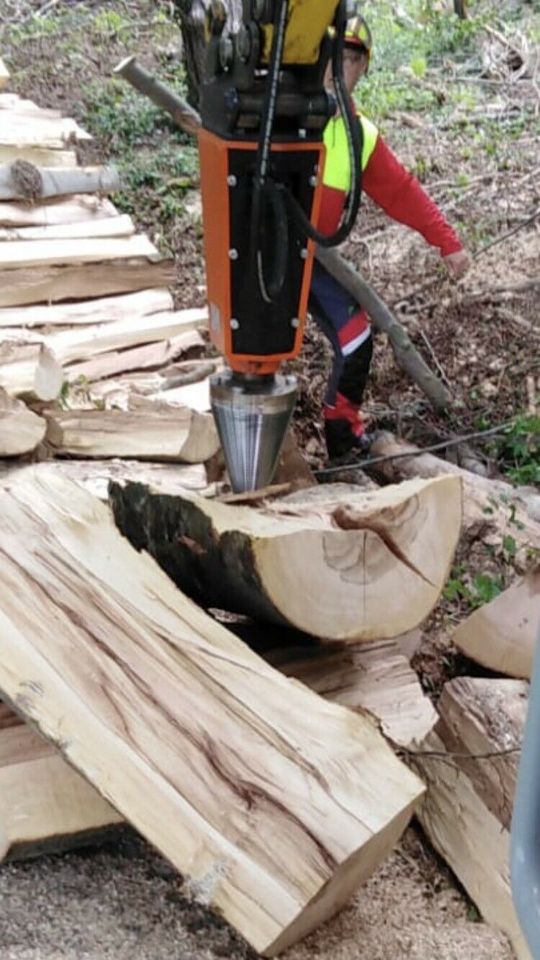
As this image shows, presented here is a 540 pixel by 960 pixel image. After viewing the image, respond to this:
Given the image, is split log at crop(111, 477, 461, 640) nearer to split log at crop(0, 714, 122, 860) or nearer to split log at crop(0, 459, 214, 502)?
split log at crop(0, 714, 122, 860)

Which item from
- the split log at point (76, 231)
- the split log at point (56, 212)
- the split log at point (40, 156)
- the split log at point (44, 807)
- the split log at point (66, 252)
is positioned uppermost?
the split log at point (40, 156)

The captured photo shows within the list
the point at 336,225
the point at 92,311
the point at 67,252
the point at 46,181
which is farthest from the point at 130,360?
the point at 46,181

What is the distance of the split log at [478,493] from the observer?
3529mm

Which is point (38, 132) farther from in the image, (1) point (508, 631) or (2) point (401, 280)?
(1) point (508, 631)

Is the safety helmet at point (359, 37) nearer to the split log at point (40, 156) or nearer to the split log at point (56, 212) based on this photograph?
the split log at point (56, 212)

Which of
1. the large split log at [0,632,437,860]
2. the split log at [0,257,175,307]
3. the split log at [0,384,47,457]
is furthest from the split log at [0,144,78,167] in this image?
the large split log at [0,632,437,860]

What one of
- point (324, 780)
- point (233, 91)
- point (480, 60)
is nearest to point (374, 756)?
point (324, 780)

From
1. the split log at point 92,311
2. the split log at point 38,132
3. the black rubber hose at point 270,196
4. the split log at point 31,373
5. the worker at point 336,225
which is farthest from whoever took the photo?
the split log at point 38,132

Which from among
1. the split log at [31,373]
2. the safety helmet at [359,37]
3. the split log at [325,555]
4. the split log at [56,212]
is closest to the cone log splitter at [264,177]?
the split log at [325,555]

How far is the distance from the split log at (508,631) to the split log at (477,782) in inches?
8.4

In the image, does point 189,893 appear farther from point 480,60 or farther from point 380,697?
point 480,60

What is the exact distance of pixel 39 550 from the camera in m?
2.28

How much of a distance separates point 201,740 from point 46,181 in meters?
4.25

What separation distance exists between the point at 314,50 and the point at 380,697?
4.62ft
